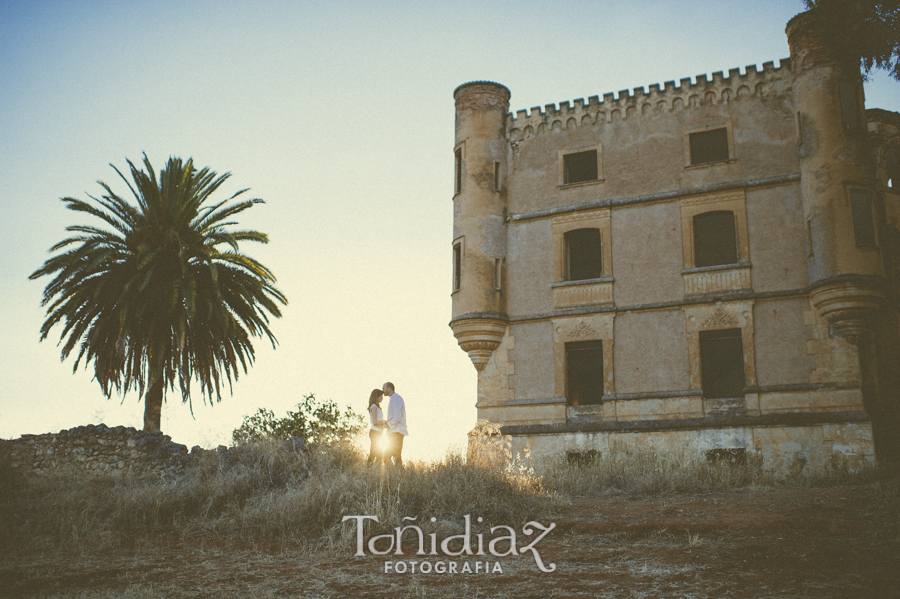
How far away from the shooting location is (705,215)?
20109mm

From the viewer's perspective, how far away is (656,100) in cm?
2112

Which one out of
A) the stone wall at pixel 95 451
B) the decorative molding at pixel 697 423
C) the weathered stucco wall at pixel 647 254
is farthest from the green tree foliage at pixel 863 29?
the stone wall at pixel 95 451

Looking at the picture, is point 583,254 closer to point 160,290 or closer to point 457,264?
point 457,264

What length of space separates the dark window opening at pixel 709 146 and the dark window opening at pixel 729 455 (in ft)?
26.7

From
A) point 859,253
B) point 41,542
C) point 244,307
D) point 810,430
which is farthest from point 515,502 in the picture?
point 244,307

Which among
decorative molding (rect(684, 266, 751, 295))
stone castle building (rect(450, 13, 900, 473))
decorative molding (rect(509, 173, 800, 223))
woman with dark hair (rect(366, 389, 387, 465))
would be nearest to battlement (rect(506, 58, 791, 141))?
stone castle building (rect(450, 13, 900, 473))

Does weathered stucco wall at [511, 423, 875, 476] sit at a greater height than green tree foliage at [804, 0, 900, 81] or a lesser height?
lesser

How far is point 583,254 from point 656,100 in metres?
5.09

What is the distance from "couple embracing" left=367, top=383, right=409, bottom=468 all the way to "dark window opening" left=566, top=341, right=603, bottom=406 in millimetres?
8378

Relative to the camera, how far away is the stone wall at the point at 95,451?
15867mm

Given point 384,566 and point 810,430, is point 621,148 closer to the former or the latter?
point 810,430

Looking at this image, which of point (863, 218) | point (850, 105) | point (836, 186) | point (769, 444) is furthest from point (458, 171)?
point (769, 444)

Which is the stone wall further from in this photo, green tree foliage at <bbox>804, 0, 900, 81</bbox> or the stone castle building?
green tree foliage at <bbox>804, 0, 900, 81</bbox>

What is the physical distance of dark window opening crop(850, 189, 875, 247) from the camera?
1758 cm
